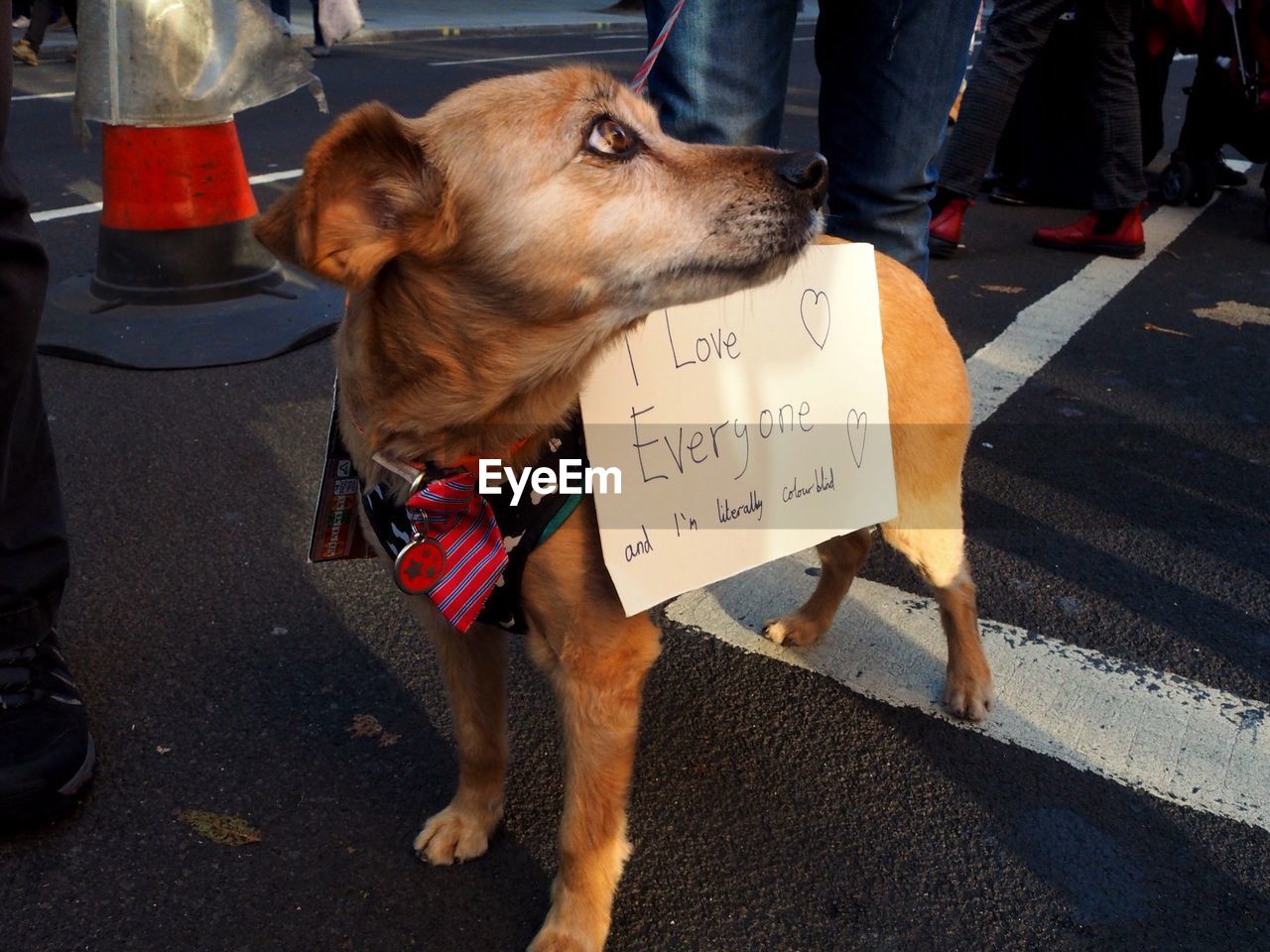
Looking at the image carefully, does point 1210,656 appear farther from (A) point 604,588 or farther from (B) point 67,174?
(B) point 67,174

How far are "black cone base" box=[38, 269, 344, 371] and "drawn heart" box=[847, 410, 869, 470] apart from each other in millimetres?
2540

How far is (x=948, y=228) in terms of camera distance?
253 inches

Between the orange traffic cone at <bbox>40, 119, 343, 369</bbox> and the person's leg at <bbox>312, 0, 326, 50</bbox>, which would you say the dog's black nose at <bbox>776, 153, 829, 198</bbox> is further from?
the person's leg at <bbox>312, 0, 326, 50</bbox>

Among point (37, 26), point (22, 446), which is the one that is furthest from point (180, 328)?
point (37, 26)

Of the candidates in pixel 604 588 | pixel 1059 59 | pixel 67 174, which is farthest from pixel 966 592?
pixel 67 174

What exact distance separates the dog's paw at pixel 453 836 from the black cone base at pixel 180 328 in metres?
2.57

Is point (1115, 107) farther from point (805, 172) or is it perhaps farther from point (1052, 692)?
point (805, 172)

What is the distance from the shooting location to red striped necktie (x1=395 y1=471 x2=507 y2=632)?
1823mm

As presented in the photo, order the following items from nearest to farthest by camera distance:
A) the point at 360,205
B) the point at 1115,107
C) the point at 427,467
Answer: the point at 360,205 < the point at 427,467 < the point at 1115,107

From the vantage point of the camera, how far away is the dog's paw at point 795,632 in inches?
113

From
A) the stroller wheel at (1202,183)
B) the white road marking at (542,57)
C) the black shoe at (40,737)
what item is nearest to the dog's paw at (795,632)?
the black shoe at (40,737)

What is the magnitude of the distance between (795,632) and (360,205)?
5.35 feet

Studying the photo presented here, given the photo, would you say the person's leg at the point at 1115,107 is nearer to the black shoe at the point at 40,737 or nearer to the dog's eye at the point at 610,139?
the dog's eye at the point at 610,139

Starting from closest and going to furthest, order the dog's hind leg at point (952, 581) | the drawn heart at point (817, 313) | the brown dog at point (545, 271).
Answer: the brown dog at point (545, 271) < the drawn heart at point (817, 313) < the dog's hind leg at point (952, 581)
